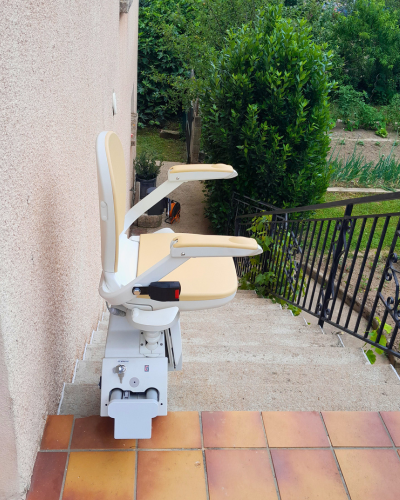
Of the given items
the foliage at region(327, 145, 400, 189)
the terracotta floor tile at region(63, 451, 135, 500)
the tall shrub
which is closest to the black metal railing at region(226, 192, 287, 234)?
the tall shrub

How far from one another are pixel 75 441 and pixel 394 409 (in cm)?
117

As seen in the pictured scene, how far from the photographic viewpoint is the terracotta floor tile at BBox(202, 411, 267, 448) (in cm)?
151

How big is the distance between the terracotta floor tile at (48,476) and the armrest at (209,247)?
2.41 feet

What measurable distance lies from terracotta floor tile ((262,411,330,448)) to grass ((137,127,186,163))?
23.6 ft

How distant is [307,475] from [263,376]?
53 cm

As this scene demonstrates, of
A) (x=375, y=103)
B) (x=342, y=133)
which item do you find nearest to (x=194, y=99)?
(x=342, y=133)

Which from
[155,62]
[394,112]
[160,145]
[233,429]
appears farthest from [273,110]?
[155,62]

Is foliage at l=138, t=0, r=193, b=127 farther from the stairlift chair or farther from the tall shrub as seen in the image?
the stairlift chair

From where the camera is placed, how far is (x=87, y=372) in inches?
76.2

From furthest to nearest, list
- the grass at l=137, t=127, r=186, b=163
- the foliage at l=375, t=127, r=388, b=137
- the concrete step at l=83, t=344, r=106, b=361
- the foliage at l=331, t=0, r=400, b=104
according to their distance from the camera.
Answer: the foliage at l=331, t=0, r=400, b=104, the grass at l=137, t=127, r=186, b=163, the foliage at l=375, t=127, r=388, b=137, the concrete step at l=83, t=344, r=106, b=361

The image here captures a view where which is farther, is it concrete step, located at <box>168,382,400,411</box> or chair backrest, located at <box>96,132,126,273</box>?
concrete step, located at <box>168,382,400,411</box>

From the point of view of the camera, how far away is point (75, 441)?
1469 mm

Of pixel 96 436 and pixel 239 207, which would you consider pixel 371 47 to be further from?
pixel 96 436

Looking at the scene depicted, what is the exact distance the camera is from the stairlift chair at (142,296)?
1.25 m
